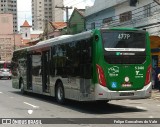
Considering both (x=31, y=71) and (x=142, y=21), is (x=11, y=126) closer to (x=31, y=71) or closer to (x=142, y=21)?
(x=31, y=71)

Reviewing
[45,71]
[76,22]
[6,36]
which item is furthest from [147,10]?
[6,36]

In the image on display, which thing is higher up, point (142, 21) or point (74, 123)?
point (142, 21)

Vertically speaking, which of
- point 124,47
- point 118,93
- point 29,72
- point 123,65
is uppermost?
point 124,47

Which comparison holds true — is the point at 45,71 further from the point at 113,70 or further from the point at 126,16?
the point at 126,16

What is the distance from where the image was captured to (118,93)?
47.5ft

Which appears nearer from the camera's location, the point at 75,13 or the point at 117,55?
the point at 117,55

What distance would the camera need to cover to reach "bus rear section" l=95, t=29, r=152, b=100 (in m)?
14.3

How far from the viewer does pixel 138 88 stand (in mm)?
14922

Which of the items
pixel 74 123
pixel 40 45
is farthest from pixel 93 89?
pixel 40 45

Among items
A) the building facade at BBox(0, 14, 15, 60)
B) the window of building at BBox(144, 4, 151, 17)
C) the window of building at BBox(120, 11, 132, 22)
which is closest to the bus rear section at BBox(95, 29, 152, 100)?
the window of building at BBox(144, 4, 151, 17)

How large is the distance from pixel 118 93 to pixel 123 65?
108cm

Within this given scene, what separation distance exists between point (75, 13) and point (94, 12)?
8.94 meters

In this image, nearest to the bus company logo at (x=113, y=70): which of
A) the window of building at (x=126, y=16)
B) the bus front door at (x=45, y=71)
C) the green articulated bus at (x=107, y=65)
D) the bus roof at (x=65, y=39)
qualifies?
the green articulated bus at (x=107, y=65)

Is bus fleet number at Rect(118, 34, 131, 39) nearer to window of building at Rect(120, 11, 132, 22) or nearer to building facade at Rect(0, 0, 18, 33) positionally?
window of building at Rect(120, 11, 132, 22)
